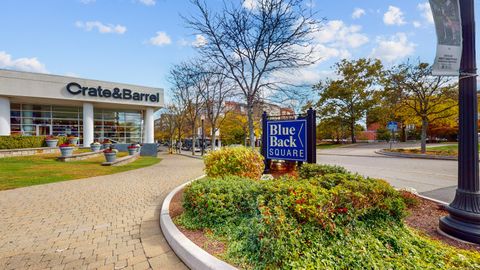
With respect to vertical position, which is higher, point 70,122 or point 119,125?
point 70,122

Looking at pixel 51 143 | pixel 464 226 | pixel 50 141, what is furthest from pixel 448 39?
pixel 51 143

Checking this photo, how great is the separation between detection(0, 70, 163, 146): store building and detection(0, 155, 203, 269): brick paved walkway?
1959cm

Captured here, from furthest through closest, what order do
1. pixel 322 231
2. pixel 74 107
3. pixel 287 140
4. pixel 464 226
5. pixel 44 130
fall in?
1. pixel 74 107
2. pixel 44 130
3. pixel 287 140
4. pixel 464 226
5. pixel 322 231

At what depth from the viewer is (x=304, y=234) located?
8.84 feet

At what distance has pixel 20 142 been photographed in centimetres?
1712

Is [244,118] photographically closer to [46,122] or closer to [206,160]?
[46,122]

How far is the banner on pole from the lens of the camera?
3.46m

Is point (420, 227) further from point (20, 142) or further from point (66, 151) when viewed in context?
point (20, 142)

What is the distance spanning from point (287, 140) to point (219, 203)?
3.70m

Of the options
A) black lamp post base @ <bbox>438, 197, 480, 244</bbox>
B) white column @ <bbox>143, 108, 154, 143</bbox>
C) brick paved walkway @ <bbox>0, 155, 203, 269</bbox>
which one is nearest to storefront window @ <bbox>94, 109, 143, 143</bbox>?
white column @ <bbox>143, 108, 154, 143</bbox>

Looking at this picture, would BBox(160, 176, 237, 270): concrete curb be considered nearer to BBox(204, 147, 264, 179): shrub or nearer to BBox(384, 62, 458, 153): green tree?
BBox(204, 147, 264, 179): shrub

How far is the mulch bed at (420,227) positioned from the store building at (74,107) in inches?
957

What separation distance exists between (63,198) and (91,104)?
72.6ft

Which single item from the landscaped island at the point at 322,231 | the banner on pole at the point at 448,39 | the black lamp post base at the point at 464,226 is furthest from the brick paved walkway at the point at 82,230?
the banner on pole at the point at 448,39
